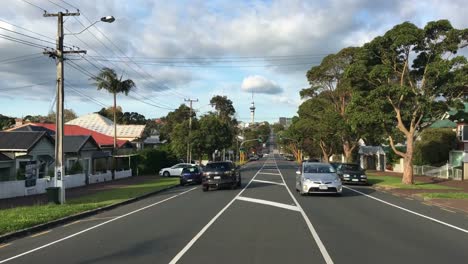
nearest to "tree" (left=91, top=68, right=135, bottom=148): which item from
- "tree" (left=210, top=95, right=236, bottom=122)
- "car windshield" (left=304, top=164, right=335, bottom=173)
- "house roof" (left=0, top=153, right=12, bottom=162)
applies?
"house roof" (left=0, top=153, right=12, bottom=162)

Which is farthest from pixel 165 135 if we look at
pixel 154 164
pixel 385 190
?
pixel 385 190

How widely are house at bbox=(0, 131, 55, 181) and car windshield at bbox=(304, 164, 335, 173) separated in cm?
1622

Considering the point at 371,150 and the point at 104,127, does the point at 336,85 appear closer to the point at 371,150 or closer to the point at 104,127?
the point at 371,150

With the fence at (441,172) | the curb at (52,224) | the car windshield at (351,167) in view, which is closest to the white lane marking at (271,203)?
the curb at (52,224)

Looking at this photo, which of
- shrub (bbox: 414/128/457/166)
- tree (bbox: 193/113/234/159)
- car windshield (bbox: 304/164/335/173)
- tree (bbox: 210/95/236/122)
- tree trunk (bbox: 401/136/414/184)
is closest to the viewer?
car windshield (bbox: 304/164/335/173)

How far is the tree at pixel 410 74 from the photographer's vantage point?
29.6 metres

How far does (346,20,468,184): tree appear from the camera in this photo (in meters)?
29.6

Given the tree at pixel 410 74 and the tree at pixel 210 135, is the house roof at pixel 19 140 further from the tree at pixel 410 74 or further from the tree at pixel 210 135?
the tree at pixel 210 135

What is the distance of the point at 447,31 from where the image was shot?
29734 mm

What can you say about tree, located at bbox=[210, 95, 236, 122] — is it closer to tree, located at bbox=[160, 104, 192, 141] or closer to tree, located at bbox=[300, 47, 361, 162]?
tree, located at bbox=[160, 104, 192, 141]

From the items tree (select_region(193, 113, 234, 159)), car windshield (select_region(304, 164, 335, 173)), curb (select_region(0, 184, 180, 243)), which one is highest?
tree (select_region(193, 113, 234, 159))

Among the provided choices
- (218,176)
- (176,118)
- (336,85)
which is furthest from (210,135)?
(176,118)

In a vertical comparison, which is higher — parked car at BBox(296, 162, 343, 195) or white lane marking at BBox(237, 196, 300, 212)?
parked car at BBox(296, 162, 343, 195)

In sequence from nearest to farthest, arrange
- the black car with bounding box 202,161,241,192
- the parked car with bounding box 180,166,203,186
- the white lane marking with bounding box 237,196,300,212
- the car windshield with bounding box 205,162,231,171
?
the white lane marking with bounding box 237,196,300,212 → the black car with bounding box 202,161,241,192 → the car windshield with bounding box 205,162,231,171 → the parked car with bounding box 180,166,203,186
